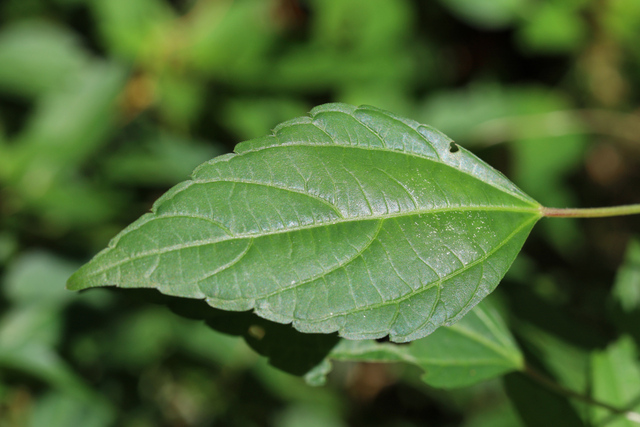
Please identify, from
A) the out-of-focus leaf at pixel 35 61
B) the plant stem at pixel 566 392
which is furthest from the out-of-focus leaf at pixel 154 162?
the plant stem at pixel 566 392

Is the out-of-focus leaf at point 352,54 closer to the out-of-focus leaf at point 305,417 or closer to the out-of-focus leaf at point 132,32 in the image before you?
the out-of-focus leaf at point 132,32

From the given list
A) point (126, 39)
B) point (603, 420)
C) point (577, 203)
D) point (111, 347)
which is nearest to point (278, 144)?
point (603, 420)

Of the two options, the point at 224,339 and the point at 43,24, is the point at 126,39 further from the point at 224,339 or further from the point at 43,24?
the point at 224,339

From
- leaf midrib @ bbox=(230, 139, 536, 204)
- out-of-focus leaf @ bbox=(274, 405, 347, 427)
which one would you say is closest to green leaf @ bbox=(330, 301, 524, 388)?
leaf midrib @ bbox=(230, 139, 536, 204)

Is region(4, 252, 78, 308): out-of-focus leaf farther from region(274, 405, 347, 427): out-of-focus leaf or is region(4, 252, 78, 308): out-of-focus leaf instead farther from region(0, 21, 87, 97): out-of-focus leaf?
region(274, 405, 347, 427): out-of-focus leaf

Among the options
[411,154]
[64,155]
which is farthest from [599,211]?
[64,155]
